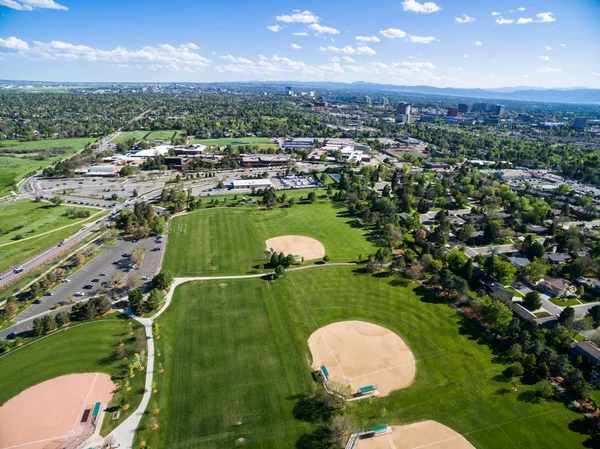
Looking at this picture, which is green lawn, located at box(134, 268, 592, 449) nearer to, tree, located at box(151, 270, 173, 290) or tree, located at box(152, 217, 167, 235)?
tree, located at box(151, 270, 173, 290)

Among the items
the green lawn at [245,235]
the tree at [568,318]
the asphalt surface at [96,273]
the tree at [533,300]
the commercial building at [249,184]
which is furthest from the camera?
the commercial building at [249,184]

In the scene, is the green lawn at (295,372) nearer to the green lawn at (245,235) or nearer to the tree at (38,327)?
the green lawn at (245,235)

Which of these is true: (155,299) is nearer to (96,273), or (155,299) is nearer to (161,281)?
(161,281)

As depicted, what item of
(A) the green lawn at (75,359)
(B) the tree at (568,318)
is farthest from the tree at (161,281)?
(B) the tree at (568,318)

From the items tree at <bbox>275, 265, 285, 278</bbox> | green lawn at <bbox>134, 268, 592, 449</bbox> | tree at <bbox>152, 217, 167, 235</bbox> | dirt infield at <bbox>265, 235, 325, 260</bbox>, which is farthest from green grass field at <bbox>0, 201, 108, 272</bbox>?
tree at <bbox>275, 265, 285, 278</bbox>

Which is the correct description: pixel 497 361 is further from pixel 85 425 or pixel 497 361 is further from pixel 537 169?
pixel 537 169
